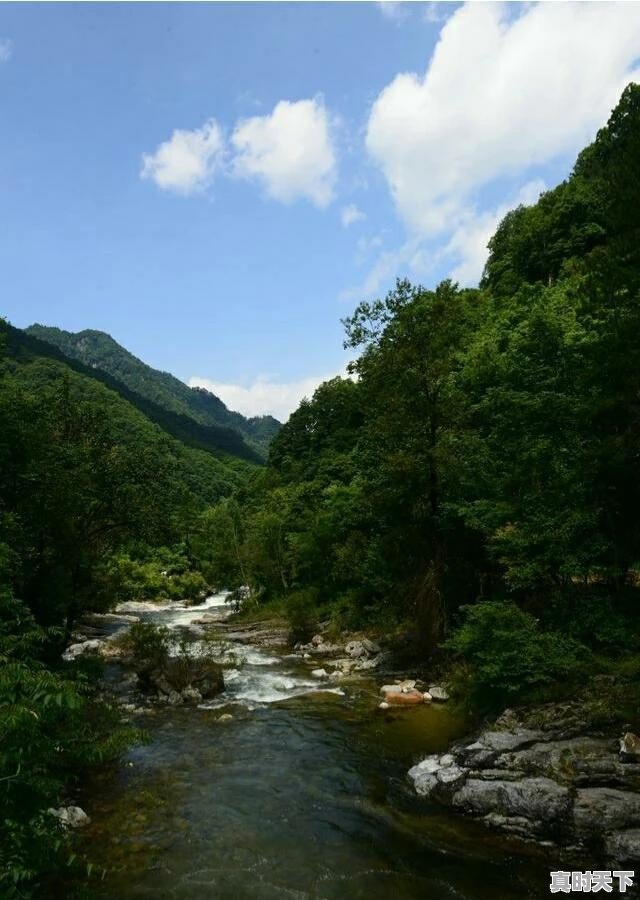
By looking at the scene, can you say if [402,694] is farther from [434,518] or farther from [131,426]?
[131,426]

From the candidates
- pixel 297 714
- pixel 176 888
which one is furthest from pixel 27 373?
pixel 176 888

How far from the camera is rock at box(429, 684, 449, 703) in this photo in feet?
58.5

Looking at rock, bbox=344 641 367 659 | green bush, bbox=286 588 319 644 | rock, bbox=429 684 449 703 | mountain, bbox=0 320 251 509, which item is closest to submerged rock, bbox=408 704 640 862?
rock, bbox=429 684 449 703

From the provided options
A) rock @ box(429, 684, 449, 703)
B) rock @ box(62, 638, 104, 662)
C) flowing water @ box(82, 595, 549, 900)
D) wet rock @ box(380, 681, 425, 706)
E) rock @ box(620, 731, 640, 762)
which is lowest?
rock @ box(62, 638, 104, 662)

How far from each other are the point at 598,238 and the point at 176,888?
62728mm

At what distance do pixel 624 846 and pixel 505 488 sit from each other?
10.8 meters

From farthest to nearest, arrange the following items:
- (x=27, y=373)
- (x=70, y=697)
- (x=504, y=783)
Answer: (x=27, y=373), (x=504, y=783), (x=70, y=697)

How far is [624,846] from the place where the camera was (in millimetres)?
8430

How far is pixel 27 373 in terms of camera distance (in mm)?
102875

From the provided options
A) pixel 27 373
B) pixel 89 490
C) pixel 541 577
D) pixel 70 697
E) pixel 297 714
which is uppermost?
pixel 27 373

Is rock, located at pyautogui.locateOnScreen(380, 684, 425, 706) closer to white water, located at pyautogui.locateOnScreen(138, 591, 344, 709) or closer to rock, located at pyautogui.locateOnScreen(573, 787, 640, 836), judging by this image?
white water, located at pyautogui.locateOnScreen(138, 591, 344, 709)

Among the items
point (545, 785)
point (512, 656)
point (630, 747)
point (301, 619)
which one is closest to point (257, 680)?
point (301, 619)

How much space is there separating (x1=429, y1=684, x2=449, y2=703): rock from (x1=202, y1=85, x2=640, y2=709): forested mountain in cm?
144

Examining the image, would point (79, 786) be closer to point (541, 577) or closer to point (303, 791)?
point (303, 791)
